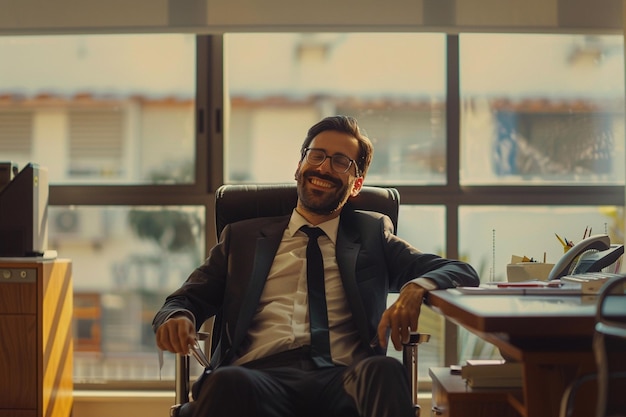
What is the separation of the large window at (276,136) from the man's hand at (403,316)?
152cm

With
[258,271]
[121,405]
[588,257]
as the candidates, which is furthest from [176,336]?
[121,405]

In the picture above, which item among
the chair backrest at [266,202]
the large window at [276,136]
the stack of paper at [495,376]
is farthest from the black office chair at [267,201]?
the large window at [276,136]

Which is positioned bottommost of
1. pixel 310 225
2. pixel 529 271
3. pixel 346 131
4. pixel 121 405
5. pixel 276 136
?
pixel 121 405

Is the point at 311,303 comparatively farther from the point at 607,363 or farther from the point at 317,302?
the point at 607,363

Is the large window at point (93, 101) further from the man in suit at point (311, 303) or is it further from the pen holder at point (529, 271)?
the pen holder at point (529, 271)

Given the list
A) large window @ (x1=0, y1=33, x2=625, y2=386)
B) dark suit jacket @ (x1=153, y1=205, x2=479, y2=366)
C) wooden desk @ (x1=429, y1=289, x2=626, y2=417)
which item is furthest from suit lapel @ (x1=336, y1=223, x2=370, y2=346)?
large window @ (x1=0, y1=33, x2=625, y2=386)

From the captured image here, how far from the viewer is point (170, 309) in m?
2.12

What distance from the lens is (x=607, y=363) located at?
138cm

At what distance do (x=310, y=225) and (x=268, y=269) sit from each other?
21 centimetres

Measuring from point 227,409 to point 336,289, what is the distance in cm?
62

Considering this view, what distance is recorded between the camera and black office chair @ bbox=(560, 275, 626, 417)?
126cm

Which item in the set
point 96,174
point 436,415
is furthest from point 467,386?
point 96,174

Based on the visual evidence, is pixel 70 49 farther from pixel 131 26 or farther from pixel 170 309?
Result: pixel 170 309

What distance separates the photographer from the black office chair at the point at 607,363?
126 cm
